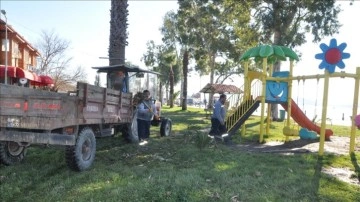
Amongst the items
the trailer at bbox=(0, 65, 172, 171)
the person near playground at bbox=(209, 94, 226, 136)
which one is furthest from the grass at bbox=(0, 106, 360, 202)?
the person near playground at bbox=(209, 94, 226, 136)

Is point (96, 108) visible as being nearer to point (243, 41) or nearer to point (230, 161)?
point (230, 161)

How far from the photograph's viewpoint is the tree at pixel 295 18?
2075 cm

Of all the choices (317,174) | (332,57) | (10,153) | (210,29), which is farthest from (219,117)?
(210,29)

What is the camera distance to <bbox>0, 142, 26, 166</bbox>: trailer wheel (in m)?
7.24

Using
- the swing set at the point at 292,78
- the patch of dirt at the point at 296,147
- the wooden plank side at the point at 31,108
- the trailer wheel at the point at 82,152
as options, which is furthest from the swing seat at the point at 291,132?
the wooden plank side at the point at 31,108

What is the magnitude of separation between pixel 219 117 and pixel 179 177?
578cm

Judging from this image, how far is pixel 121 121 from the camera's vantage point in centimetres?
901

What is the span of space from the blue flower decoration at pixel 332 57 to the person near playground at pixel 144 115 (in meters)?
5.09

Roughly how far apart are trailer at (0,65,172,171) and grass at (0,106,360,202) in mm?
364

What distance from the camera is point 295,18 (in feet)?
76.6

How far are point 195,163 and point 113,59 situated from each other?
603cm

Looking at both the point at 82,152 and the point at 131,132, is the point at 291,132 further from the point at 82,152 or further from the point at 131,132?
the point at 82,152

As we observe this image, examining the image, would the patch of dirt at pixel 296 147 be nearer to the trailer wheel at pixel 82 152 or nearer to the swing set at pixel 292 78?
the swing set at pixel 292 78

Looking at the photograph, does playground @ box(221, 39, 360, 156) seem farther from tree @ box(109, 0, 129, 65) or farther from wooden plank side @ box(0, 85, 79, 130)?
wooden plank side @ box(0, 85, 79, 130)
